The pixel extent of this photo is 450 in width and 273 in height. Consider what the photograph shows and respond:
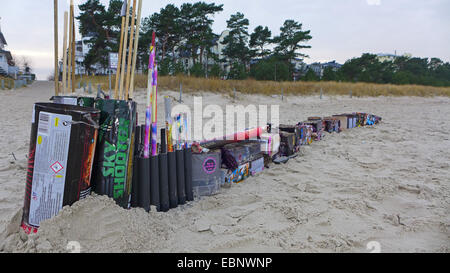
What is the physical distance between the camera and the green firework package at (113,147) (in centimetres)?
180

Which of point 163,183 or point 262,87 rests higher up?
point 262,87

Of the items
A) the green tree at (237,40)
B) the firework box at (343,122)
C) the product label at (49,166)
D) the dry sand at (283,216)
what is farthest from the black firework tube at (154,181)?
the green tree at (237,40)

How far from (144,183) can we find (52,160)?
585mm

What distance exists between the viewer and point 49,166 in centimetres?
158

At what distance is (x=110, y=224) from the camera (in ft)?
5.38

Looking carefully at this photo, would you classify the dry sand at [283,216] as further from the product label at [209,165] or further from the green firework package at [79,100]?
the green firework package at [79,100]

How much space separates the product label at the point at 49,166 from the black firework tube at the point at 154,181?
561mm

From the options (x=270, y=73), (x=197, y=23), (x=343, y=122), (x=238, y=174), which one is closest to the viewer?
(x=238, y=174)

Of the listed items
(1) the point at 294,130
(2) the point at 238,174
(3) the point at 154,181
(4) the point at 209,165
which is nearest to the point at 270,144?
(2) the point at 238,174

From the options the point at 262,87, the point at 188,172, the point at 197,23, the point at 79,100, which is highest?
the point at 197,23

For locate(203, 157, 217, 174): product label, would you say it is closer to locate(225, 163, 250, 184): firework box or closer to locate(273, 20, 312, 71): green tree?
locate(225, 163, 250, 184): firework box

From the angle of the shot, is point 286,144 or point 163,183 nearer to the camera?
point 163,183

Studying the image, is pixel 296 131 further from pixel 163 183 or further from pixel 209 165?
pixel 163 183

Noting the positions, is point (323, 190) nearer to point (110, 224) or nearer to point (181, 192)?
point (181, 192)
